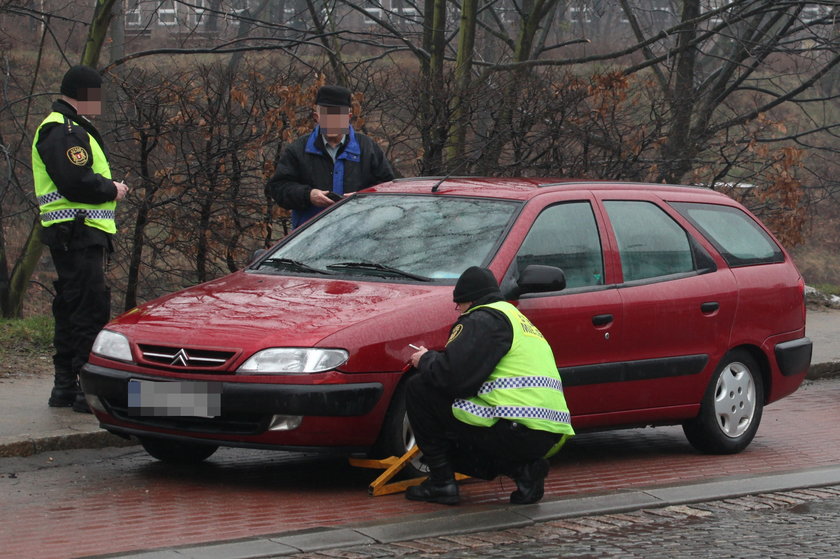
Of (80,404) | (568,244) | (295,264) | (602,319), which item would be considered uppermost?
(568,244)

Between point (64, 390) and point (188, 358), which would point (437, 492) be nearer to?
point (188, 358)

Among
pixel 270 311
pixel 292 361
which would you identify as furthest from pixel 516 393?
pixel 270 311

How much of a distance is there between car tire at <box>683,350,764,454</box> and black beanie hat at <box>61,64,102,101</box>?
414 cm

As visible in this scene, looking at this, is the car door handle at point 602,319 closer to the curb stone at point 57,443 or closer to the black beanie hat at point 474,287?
the black beanie hat at point 474,287

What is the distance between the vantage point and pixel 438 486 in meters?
6.27

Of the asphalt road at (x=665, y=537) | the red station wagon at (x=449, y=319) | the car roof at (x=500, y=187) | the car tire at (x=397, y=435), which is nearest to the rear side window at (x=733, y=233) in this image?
the red station wagon at (x=449, y=319)

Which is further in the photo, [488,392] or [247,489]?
[247,489]

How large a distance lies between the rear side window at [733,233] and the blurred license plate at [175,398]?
343 cm

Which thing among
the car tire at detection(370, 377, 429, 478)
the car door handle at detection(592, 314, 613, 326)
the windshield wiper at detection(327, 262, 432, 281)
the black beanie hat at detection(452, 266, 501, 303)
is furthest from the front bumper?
the car door handle at detection(592, 314, 613, 326)

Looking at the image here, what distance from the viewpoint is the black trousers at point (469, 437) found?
19.8ft

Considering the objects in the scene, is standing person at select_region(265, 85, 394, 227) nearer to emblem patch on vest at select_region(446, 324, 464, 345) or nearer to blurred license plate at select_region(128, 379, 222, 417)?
blurred license plate at select_region(128, 379, 222, 417)

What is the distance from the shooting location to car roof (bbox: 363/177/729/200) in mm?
7598

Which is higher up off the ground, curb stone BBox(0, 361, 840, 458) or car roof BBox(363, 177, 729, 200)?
car roof BBox(363, 177, 729, 200)

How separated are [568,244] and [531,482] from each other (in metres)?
1.71
